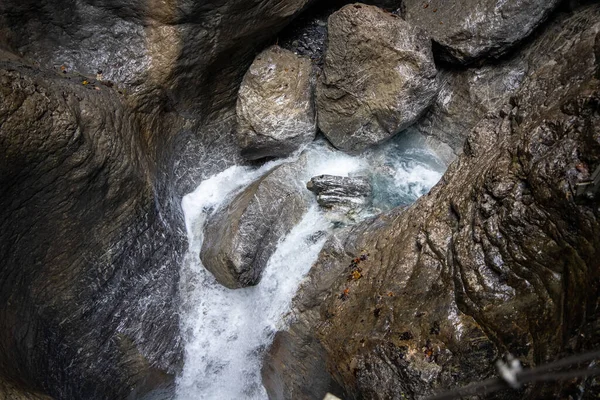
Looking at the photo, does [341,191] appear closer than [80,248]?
No

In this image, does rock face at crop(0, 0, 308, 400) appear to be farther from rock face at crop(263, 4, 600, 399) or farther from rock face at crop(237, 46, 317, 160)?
rock face at crop(263, 4, 600, 399)

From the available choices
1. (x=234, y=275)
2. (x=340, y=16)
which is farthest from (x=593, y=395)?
(x=340, y=16)

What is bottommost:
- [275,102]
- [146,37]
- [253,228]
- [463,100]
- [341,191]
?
[253,228]

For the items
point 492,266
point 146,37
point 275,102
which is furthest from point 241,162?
point 492,266

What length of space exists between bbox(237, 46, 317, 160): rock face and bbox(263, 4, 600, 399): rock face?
2668 mm

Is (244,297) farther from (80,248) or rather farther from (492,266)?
(492,266)

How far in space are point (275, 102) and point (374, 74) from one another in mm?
1661

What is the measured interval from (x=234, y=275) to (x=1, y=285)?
290cm

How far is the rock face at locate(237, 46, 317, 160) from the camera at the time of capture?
7.44 meters

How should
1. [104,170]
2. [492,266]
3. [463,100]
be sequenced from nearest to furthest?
[492,266] → [104,170] → [463,100]

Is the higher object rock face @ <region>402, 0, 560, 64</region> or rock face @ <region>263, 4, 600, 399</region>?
rock face @ <region>402, 0, 560, 64</region>

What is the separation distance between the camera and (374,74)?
7.00 meters

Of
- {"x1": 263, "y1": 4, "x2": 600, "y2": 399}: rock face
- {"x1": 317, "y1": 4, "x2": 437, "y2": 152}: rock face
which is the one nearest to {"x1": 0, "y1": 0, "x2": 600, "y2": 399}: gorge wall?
{"x1": 263, "y1": 4, "x2": 600, "y2": 399}: rock face

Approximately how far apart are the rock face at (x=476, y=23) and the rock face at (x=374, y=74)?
45 centimetres
